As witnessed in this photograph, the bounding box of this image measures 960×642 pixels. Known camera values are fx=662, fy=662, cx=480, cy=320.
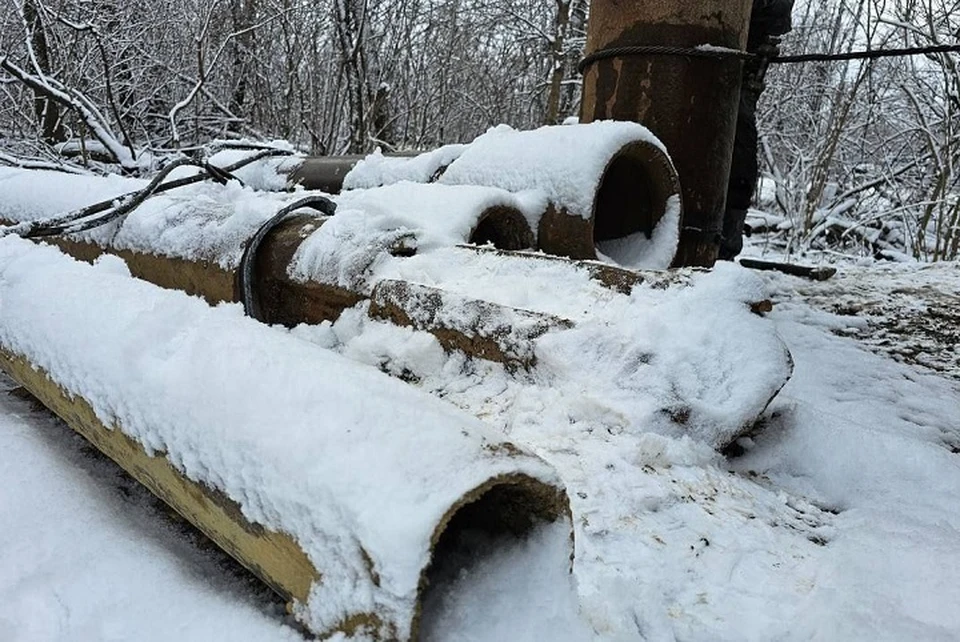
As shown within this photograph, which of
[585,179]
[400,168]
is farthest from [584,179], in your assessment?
[400,168]

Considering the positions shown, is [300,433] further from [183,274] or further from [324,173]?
[324,173]

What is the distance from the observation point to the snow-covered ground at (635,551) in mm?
861

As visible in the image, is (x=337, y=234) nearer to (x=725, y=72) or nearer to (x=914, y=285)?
(x=725, y=72)

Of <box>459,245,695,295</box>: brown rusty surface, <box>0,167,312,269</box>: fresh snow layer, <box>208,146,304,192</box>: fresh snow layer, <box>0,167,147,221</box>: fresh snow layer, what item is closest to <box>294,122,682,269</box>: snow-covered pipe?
<box>459,245,695,295</box>: brown rusty surface

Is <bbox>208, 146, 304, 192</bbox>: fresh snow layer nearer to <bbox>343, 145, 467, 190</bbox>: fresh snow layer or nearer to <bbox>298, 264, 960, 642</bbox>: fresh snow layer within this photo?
<bbox>343, 145, 467, 190</bbox>: fresh snow layer

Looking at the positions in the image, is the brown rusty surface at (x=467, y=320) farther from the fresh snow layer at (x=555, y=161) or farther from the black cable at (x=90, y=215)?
the black cable at (x=90, y=215)

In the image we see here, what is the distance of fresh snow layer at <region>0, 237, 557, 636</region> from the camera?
70cm

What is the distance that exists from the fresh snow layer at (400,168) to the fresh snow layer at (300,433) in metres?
1.80

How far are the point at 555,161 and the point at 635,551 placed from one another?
1594 millimetres

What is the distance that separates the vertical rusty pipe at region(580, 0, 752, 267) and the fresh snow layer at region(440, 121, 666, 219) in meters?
0.38

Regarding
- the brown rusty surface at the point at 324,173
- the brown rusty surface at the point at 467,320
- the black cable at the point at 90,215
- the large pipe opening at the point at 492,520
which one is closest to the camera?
the large pipe opening at the point at 492,520

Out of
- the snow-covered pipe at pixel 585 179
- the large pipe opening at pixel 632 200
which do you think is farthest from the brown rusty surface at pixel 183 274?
the large pipe opening at pixel 632 200

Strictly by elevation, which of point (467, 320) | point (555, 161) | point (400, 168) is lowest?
point (467, 320)

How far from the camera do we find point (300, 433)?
0.82m
